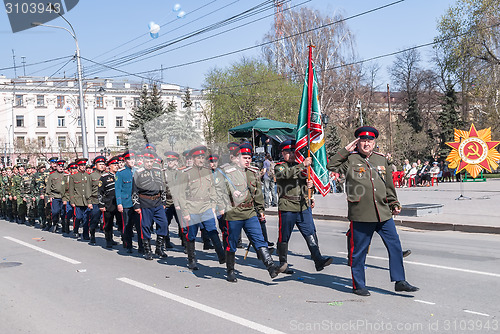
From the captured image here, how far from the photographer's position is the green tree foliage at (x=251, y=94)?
4531cm

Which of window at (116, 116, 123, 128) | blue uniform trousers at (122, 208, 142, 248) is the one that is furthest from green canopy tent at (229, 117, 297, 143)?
window at (116, 116, 123, 128)

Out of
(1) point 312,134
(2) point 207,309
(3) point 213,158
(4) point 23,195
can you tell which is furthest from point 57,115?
(2) point 207,309

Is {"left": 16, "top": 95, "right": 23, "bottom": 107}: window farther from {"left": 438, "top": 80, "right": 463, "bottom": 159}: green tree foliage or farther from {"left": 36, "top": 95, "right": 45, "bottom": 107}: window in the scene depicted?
{"left": 438, "top": 80, "right": 463, "bottom": 159}: green tree foliage

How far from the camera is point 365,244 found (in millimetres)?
6480

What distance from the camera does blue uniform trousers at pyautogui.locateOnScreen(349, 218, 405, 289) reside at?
6.36 metres

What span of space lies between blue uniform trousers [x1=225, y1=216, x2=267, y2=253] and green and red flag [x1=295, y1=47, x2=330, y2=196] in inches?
58.2

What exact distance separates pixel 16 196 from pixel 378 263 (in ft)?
47.3

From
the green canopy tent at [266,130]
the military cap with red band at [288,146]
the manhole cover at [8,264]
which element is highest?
the green canopy tent at [266,130]

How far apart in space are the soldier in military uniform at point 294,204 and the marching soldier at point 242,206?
324mm

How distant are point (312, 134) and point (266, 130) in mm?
14289

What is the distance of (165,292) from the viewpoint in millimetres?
7000

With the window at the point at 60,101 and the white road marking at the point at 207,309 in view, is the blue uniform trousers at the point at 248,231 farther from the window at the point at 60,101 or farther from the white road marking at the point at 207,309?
the window at the point at 60,101

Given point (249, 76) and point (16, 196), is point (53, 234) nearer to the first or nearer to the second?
point (16, 196)

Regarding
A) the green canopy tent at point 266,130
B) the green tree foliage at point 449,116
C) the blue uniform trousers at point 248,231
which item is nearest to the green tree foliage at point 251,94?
the green tree foliage at point 449,116
